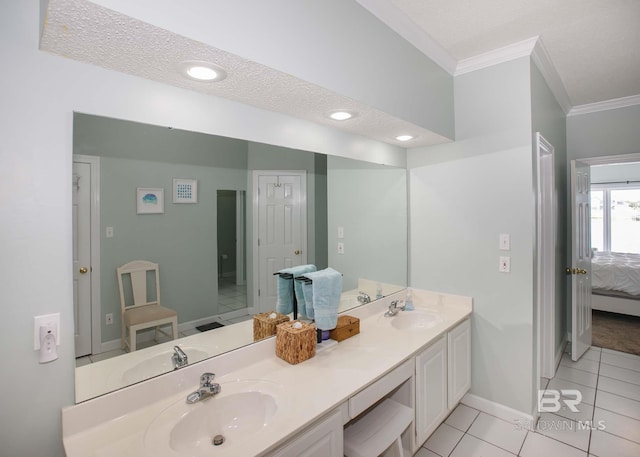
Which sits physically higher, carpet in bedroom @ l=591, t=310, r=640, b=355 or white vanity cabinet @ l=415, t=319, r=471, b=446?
white vanity cabinet @ l=415, t=319, r=471, b=446

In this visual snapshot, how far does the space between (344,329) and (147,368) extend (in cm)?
108

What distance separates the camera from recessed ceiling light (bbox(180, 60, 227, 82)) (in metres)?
1.24

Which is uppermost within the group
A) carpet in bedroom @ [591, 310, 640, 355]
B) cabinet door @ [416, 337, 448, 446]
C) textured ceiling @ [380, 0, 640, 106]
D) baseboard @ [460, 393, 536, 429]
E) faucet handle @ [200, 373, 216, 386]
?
textured ceiling @ [380, 0, 640, 106]

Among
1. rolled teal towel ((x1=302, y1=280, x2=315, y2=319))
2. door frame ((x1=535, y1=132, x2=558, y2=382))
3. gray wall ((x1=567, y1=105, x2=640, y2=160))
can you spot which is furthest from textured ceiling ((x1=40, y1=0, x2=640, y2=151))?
rolled teal towel ((x1=302, y1=280, x2=315, y2=319))

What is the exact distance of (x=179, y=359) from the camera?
4.73 feet

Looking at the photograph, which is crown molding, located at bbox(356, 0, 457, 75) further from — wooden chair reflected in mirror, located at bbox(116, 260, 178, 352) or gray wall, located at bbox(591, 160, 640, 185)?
gray wall, located at bbox(591, 160, 640, 185)

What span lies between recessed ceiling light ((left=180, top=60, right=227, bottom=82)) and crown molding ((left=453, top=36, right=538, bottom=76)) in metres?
2.02

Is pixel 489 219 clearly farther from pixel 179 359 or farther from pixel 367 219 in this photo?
pixel 179 359

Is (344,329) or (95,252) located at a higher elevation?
(95,252)

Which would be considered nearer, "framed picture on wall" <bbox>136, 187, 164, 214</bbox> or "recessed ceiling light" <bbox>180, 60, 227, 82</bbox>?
"recessed ceiling light" <bbox>180, 60, 227, 82</bbox>

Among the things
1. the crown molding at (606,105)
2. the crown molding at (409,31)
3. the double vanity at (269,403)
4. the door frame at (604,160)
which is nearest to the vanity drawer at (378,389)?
the double vanity at (269,403)

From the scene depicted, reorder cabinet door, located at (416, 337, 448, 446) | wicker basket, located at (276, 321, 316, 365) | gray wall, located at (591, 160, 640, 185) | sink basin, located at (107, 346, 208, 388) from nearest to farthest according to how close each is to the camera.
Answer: sink basin, located at (107, 346, 208, 388) < wicker basket, located at (276, 321, 316, 365) < cabinet door, located at (416, 337, 448, 446) < gray wall, located at (591, 160, 640, 185)

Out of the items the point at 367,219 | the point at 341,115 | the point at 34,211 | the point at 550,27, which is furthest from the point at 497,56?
the point at 34,211

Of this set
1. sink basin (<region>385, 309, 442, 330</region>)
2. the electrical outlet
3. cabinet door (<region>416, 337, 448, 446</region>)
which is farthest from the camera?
sink basin (<region>385, 309, 442, 330</region>)
